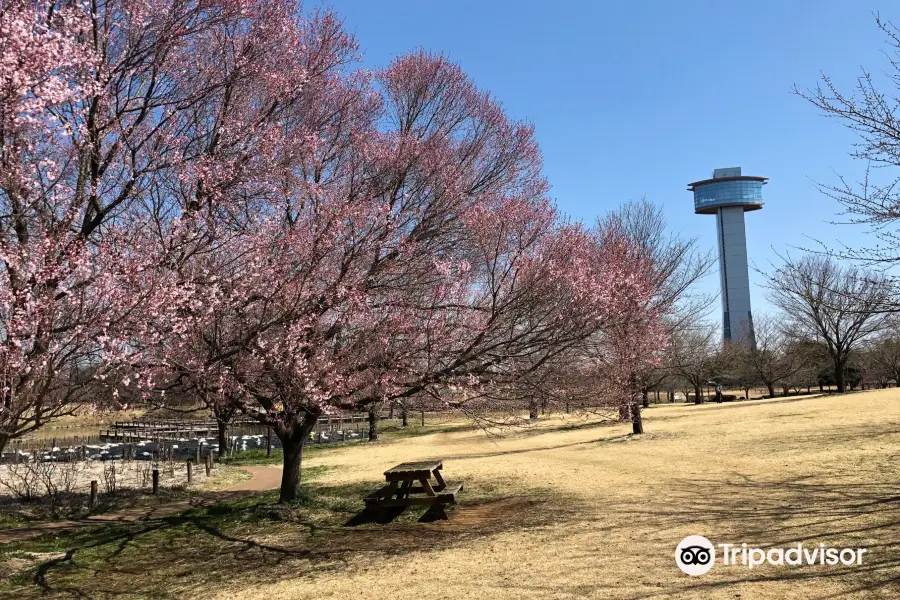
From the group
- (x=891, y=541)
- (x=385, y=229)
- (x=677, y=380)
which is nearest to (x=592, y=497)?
(x=891, y=541)

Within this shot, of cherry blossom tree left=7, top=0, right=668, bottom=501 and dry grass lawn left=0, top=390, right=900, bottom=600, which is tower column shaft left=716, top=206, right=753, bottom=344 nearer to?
dry grass lawn left=0, top=390, right=900, bottom=600

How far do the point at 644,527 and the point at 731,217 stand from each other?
131041 millimetres

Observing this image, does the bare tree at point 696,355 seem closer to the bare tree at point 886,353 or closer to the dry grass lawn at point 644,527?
the bare tree at point 886,353

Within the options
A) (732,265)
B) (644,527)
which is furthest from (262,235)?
(732,265)

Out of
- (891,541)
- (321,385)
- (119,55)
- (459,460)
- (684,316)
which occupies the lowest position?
(459,460)

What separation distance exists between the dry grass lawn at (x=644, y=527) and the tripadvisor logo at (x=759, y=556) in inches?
5.6

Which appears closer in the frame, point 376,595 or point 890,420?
point 376,595

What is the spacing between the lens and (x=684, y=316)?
Result: 1130 inches

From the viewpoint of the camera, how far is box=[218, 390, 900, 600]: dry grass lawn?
5973 mm

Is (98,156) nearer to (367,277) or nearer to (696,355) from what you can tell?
(367,277)

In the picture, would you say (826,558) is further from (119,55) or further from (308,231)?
(119,55)

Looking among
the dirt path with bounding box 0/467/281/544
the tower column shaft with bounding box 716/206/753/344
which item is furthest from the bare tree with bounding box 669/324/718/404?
the tower column shaft with bounding box 716/206/753/344

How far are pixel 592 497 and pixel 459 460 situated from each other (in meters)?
9.19

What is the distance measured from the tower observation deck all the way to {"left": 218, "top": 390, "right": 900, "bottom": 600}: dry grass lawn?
10966 centimetres
